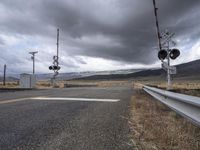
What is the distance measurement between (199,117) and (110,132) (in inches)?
77.8

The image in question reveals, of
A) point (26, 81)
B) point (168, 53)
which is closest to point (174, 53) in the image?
point (168, 53)

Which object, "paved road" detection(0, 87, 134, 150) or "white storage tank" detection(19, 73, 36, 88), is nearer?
"paved road" detection(0, 87, 134, 150)

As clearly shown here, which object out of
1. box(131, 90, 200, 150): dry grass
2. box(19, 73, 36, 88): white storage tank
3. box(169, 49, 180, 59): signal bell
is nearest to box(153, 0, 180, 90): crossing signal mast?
box(169, 49, 180, 59): signal bell

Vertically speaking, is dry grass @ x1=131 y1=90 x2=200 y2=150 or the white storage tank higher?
the white storage tank

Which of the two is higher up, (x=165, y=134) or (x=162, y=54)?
(x=162, y=54)

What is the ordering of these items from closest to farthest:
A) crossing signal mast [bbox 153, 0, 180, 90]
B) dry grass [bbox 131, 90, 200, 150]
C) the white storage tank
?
1. dry grass [bbox 131, 90, 200, 150]
2. crossing signal mast [bbox 153, 0, 180, 90]
3. the white storage tank

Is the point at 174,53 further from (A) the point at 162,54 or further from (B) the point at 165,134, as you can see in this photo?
(B) the point at 165,134

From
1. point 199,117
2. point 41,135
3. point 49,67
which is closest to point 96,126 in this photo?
point 41,135

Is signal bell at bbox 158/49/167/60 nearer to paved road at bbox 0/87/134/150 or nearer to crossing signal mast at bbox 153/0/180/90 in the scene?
crossing signal mast at bbox 153/0/180/90

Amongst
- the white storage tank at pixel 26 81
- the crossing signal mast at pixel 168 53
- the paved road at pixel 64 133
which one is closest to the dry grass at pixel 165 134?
the paved road at pixel 64 133

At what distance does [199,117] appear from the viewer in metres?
5.25

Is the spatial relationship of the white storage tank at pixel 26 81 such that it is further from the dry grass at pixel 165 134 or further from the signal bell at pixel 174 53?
the dry grass at pixel 165 134

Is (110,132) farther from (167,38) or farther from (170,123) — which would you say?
(167,38)

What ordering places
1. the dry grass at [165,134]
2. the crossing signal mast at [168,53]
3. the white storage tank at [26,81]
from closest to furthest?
the dry grass at [165,134] → the crossing signal mast at [168,53] → the white storage tank at [26,81]
